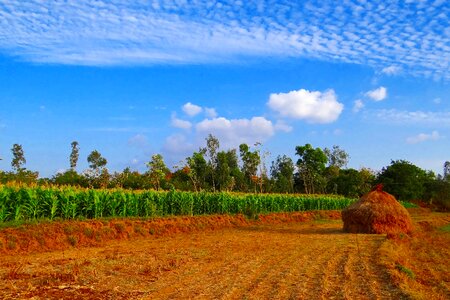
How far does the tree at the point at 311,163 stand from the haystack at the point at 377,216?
50629 mm

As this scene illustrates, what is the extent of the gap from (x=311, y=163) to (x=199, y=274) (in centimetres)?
6725

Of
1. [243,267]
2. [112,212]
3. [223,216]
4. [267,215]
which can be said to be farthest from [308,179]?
[243,267]

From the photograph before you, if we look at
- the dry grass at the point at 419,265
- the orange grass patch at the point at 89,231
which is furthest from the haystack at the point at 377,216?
the orange grass patch at the point at 89,231

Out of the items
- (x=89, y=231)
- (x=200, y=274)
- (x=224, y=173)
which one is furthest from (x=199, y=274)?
(x=224, y=173)

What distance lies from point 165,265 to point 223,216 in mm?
18341

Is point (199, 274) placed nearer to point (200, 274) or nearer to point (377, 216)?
point (200, 274)

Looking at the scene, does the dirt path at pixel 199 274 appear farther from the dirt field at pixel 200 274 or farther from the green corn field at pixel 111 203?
the green corn field at pixel 111 203

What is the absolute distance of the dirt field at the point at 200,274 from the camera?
8984 mm

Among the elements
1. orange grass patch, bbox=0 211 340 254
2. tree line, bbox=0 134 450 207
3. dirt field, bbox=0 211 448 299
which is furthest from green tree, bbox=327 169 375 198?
dirt field, bbox=0 211 448 299

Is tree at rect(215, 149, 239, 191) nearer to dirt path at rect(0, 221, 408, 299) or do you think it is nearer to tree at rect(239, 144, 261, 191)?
tree at rect(239, 144, 261, 191)

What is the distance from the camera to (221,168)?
66188mm

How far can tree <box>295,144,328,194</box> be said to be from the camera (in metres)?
76.0

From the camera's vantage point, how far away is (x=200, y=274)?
439 inches

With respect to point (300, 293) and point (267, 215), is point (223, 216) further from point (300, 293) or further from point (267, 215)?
point (300, 293)
